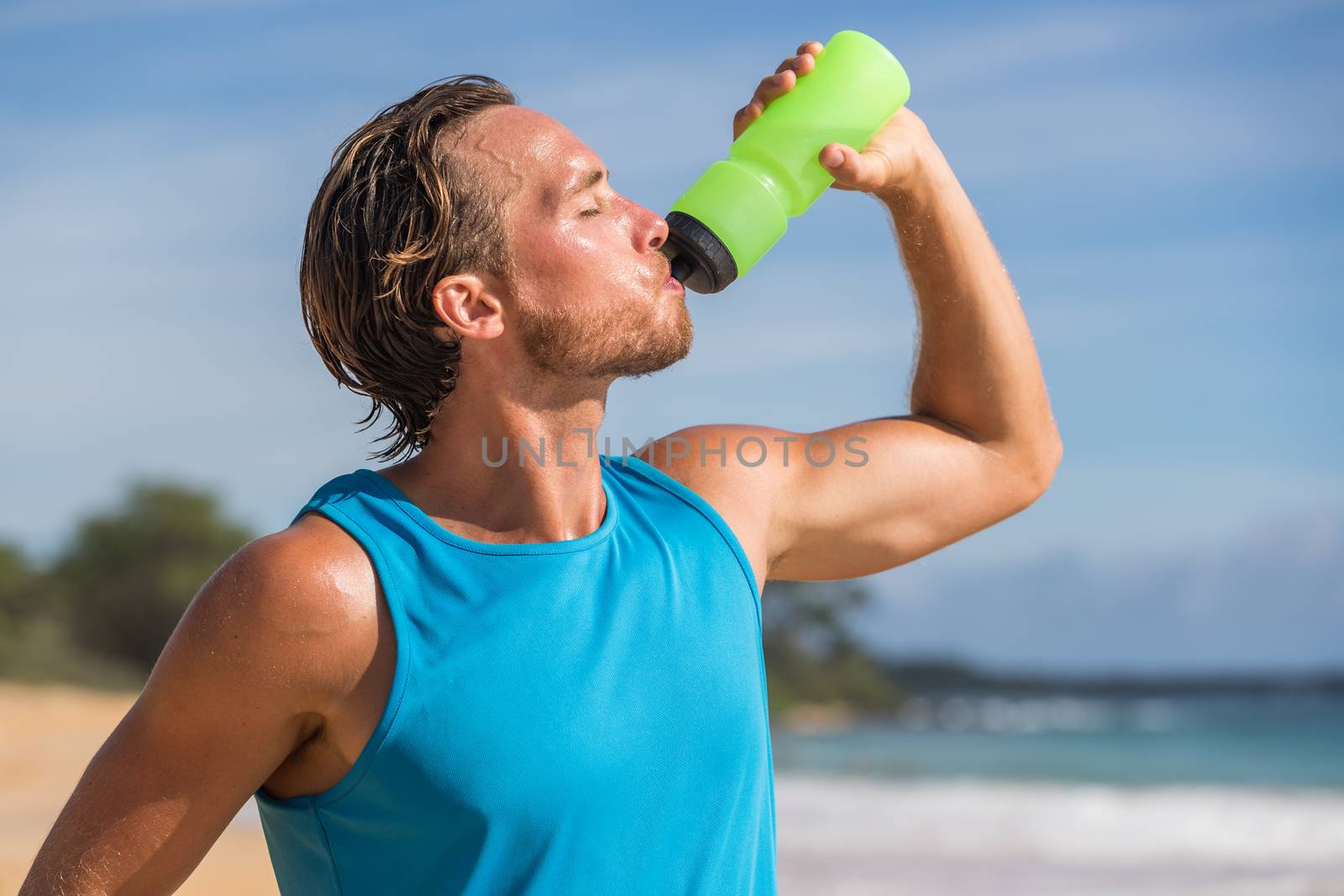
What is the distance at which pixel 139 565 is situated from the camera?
28.1 metres

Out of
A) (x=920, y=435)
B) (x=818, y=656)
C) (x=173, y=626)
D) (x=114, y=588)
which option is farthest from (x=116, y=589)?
(x=920, y=435)

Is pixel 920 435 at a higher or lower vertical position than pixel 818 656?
lower

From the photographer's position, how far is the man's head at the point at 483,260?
2289 mm

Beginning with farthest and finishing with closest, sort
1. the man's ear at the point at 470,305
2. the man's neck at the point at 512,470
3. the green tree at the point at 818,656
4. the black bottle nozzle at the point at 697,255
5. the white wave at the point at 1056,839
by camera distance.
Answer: the green tree at the point at 818,656 → the white wave at the point at 1056,839 → the black bottle nozzle at the point at 697,255 → the man's ear at the point at 470,305 → the man's neck at the point at 512,470

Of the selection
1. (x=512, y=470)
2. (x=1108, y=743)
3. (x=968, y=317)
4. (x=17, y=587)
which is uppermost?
(x=1108, y=743)

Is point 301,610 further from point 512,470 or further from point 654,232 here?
point 654,232

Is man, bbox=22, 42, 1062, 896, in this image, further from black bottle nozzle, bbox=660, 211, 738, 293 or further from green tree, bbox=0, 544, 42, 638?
green tree, bbox=0, 544, 42, 638

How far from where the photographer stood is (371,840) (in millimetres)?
1961

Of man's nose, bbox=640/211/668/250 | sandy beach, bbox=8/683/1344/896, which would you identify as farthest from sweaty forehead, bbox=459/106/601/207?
sandy beach, bbox=8/683/1344/896

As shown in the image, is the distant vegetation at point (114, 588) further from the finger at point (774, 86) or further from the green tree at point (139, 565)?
the finger at point (774, 86)

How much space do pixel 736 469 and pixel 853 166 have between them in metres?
0.63

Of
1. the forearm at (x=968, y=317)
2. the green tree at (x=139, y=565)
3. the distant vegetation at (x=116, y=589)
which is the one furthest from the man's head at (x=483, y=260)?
the green tree at (x=139, y=565)

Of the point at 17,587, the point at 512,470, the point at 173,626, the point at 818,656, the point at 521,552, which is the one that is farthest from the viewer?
the point at 818,656

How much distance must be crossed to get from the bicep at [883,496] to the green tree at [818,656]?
106 ft
